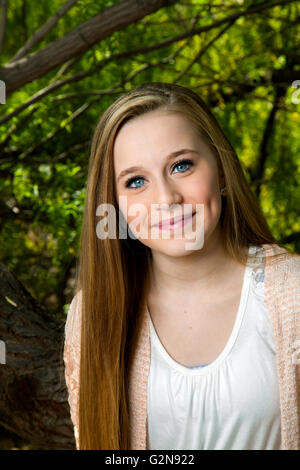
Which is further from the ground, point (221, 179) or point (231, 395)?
point (221, 179)

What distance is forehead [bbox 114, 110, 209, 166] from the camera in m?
1.46

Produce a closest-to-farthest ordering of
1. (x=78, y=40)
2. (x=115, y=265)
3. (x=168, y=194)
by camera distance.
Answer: (x=168, y=194) → (x=115, y=265) → (x=78, y=40)

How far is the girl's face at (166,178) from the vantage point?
1444 mm

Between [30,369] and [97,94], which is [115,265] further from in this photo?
[97,94]

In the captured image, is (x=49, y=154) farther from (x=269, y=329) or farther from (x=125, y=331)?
(x=269, y=329)

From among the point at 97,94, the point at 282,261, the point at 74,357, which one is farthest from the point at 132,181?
the point at 97,94

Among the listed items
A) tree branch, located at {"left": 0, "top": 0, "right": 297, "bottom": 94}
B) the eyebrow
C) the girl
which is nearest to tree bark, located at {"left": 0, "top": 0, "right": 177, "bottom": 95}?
tree branch, located at {"left": 0, "top": 0, "right": 297, "bottom": 94}

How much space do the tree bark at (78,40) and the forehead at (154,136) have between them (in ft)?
1.45

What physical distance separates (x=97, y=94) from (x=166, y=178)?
1167 millimetres

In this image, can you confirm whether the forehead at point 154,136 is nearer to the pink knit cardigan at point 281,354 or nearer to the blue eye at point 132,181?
the blue eye at point 132,181

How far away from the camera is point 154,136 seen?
4.81 feet

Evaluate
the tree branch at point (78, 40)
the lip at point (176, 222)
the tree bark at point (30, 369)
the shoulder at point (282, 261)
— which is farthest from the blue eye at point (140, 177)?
the tree bark at point (30, 369)

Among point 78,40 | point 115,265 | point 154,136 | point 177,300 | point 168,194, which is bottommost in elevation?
point 177,300

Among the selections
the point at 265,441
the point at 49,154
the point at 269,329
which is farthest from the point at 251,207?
the point at 49,154
